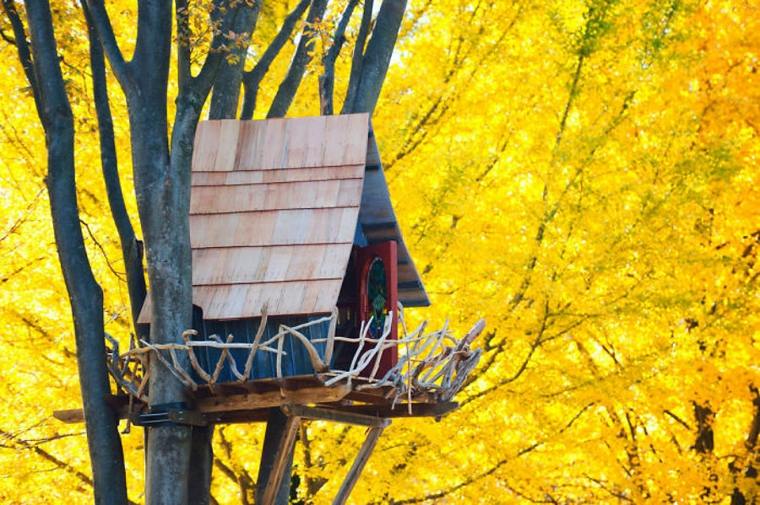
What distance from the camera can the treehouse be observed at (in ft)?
16.3

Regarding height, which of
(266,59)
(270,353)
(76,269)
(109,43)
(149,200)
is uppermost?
(266,59)

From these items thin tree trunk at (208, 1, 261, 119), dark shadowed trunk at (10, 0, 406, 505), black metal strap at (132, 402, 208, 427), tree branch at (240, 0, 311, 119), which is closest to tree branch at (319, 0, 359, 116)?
tree branch at (240, 0, 311, 119)

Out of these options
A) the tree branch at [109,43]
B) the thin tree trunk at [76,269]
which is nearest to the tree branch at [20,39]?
the thin tree trunk at [76,269]

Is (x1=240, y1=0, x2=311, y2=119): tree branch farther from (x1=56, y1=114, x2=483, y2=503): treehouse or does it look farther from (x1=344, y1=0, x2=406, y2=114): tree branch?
(x1=56, y1=114, x2=483, y2=503): treehouse

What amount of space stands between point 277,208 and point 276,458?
1.35 meters

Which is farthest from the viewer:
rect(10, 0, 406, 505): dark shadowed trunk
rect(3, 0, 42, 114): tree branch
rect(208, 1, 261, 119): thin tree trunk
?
rect(208, 1, 261, 119): thin tree trunk

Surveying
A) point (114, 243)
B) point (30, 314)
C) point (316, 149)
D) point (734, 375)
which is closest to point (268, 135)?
point (316, 149)

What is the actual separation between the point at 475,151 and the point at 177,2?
2.63 m

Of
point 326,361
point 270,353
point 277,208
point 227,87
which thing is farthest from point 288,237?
point 227,87

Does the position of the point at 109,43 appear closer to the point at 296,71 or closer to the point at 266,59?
the point at 266,59

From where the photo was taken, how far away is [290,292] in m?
5.05

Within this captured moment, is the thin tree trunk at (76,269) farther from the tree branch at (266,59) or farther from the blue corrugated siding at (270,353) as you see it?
the tree branch at (266,59)

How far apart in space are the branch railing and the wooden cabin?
0.32 feet

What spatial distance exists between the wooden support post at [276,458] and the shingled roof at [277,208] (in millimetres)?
719
